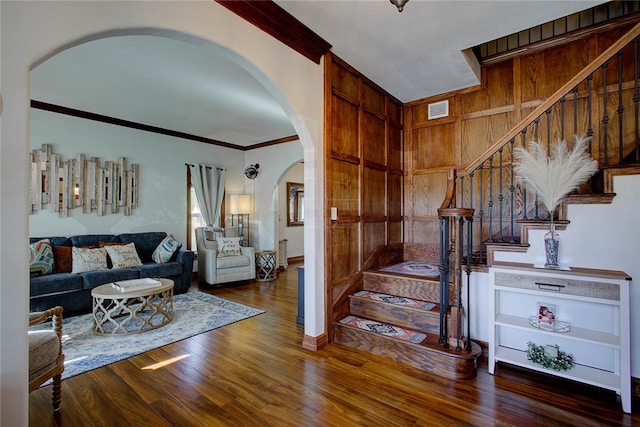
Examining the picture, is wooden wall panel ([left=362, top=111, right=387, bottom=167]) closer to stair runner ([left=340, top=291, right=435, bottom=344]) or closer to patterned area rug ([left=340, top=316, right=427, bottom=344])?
stair runner ([left=340, top=291, right=435, bottom=344])

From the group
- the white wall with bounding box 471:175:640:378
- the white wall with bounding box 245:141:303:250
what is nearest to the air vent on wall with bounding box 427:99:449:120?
the white wall with bounding box 471:175:640:378

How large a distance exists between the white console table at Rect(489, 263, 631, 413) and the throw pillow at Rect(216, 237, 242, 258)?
14.4ft

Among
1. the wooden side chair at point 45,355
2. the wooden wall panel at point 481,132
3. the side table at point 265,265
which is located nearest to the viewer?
the wooden side chair at point 45,355

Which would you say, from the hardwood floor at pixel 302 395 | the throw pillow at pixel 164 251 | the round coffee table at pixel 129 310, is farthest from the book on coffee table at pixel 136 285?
the throw pillow at pixel 164 251

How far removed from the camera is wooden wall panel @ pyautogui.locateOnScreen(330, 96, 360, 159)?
10.4 ft

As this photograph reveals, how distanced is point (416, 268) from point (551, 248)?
164cm

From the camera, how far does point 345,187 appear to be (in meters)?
3.31

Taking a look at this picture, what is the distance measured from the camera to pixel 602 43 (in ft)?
10.4

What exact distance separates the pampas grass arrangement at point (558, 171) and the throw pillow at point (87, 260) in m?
5.23

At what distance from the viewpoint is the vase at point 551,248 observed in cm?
234

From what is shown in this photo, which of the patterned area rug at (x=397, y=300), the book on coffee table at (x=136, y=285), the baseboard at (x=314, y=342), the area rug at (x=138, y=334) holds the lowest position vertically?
the area rug at (x=138, y=334)

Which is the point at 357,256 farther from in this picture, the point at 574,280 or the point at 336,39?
the point at 336,39

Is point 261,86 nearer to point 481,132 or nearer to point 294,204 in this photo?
point 481,132

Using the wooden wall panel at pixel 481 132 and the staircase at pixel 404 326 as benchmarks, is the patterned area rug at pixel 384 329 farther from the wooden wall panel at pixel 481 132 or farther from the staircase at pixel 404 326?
the wooden wall panel at pixel 481 132
